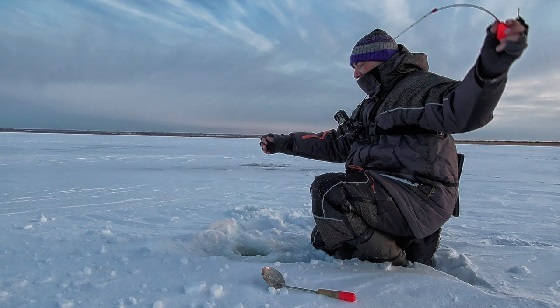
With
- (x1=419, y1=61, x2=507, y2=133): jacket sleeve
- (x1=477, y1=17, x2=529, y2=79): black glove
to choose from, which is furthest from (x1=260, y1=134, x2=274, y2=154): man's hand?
→ (x1=477, y1=17, x2=529, y2=79): black glove

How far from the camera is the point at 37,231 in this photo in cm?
320

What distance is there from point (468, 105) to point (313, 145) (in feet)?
4.84

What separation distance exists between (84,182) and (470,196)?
5988mm

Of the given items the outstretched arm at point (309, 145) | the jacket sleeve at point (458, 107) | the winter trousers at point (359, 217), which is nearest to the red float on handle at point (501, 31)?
the jacket sleeve at point (458, 107)

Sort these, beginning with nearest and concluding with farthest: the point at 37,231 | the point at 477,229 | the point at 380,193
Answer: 1. the point at 380,193
2. the point at 37,231
3. the point at 477,229

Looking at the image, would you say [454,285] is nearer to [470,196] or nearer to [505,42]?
[505,42]

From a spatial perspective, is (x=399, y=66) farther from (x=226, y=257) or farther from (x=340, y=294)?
(x=226, y=257)

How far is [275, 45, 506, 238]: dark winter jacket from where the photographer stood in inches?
80.0

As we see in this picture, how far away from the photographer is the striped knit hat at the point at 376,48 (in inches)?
99.3

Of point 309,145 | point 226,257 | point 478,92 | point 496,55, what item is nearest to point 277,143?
point 309,145

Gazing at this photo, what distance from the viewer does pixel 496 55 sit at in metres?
1.59

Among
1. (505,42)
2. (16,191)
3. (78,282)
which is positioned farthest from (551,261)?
(16,191)

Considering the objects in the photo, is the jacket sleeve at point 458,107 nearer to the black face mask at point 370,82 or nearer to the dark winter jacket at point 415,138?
the dark winter jacket at point 415,138

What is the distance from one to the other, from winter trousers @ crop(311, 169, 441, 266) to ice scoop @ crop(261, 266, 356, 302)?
47 cm
